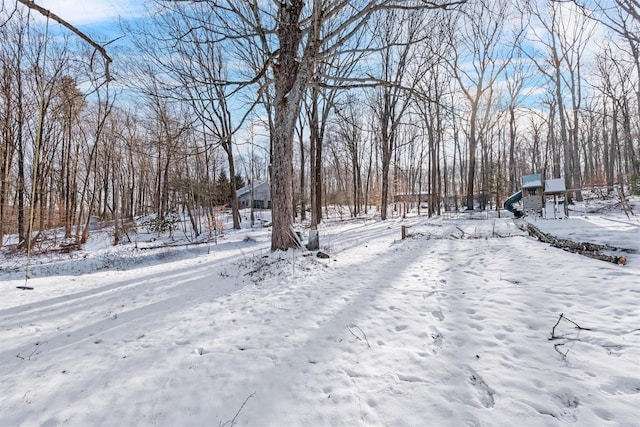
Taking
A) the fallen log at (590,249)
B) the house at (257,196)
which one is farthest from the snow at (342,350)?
the house at (257,196)

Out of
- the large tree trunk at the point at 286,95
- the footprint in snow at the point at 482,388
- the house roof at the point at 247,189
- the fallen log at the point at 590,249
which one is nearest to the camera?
the footprint in snow at the point at 482,388

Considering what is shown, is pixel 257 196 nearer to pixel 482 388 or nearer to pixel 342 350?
pixel 342 350

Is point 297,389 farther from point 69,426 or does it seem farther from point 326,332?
point 69,426

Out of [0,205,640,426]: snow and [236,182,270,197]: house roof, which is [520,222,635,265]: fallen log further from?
[236,182,270,197]: house roof

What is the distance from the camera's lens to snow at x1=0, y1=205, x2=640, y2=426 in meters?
1.93

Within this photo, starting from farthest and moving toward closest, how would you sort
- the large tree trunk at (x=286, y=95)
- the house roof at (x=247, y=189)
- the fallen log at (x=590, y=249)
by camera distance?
the house roof at (x=247, y=189) < the large tree trunk at (x=286, y=95) < the fallen log at (x=590, y=249)

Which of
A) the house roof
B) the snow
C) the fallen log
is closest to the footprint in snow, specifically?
the snow

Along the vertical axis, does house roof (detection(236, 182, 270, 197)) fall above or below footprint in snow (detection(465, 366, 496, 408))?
above

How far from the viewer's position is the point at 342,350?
2.77 meters

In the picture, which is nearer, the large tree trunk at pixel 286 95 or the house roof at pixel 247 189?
the large tree trunk at pixel 286 95

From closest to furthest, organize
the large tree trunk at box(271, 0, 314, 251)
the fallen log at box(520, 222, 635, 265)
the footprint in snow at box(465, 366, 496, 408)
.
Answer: the footprint in snow at box(465, 366, 496, 408)
the fallen log at box(520, 222, 635, 265)
the large tree trunk at box(271, 0, 314, 251)

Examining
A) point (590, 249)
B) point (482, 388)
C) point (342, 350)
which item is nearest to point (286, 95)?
point (342, 350)

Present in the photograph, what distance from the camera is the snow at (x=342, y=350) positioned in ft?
6.33

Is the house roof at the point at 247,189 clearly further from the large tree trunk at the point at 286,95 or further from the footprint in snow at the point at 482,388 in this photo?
the footprint in snow at the point at 482,388
